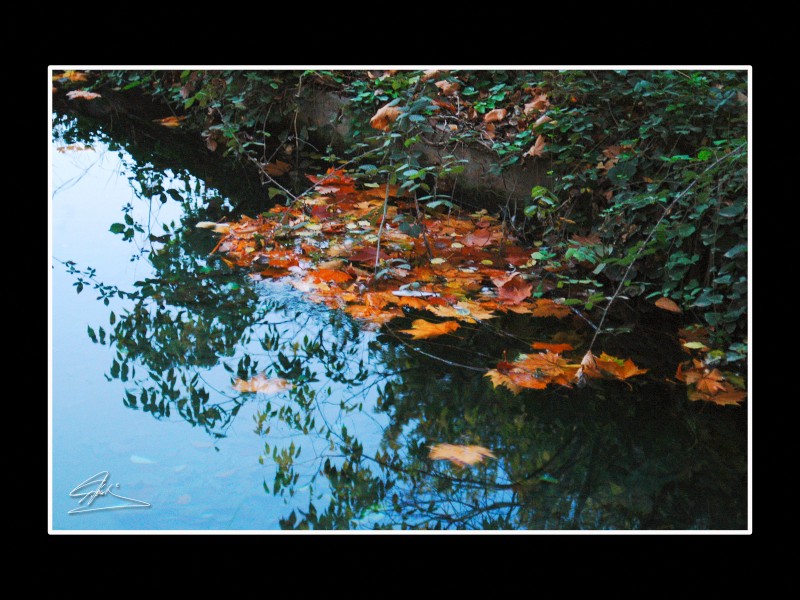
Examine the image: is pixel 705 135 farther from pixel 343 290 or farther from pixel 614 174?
pixel 343 290

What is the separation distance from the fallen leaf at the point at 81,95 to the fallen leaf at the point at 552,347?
371 centimetres

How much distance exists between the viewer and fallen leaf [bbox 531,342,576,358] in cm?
270

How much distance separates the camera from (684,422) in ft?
7.52

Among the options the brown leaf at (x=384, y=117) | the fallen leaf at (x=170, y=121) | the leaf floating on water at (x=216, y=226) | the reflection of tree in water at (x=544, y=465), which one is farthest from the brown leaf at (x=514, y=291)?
the fallen leaf at (x=170, y=121)

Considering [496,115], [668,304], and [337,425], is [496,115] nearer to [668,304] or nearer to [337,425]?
[668,304]

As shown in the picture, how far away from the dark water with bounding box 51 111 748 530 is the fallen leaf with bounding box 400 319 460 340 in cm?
5

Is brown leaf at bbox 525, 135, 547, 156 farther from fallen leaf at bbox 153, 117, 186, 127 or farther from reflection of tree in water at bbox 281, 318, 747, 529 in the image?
fallen leaf at bbox 153, 117, 186, 127

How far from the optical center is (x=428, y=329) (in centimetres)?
280

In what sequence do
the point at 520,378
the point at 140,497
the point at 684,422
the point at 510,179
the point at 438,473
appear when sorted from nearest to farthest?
the point at 140,497
the point at 438,473
the point at 684,422
the point at 520,378
the point at 510,179

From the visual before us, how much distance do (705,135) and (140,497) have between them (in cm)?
228

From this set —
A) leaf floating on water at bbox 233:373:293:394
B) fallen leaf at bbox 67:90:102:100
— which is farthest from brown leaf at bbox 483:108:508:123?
fallen leaf at bbox 67:90:102:100

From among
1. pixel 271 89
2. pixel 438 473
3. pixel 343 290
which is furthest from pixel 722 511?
pixel 271 89
